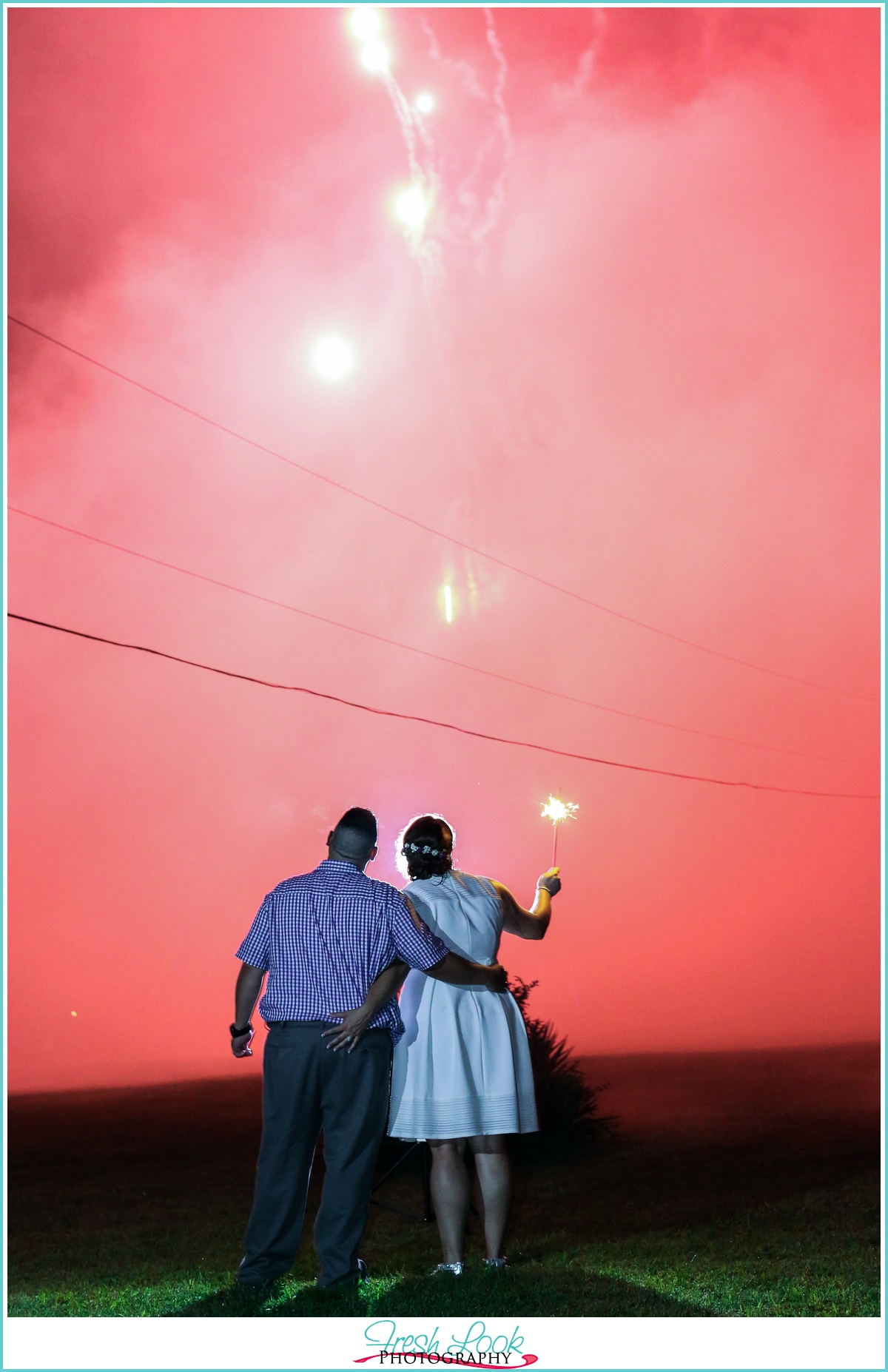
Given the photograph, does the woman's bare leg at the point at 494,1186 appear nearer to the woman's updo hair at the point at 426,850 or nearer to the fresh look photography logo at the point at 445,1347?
the fresh look photography logo at the point at 445,1347

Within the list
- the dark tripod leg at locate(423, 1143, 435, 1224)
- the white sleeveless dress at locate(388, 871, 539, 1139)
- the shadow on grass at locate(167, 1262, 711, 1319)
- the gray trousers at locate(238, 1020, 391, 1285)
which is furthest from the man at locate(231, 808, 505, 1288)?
the dark tripod leg at locate(423, 1143, 435, 1224)

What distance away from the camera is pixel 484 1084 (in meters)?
4.99

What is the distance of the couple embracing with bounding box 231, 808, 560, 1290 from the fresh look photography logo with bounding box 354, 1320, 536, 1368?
354 mm

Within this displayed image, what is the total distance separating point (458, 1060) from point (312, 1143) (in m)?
0.68

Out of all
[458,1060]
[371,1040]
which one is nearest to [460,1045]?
[458,1060]

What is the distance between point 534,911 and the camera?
5.52 m

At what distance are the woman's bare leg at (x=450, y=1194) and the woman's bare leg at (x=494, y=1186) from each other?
8 centimetres

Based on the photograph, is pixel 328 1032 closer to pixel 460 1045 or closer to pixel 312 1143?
pixel 312 1143

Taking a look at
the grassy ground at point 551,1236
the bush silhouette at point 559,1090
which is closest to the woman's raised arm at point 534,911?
the grassy ground at point 551,1236

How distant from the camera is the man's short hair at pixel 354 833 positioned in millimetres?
4832

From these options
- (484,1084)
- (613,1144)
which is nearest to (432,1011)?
(484,1084)

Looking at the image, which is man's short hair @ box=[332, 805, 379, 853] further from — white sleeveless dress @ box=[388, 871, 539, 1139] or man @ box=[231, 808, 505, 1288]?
white sleeveless dress @ box=[388, 871, 539, 1139]

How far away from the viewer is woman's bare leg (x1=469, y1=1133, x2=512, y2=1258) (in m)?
4.81

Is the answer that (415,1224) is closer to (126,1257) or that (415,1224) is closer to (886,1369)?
(126,1257)
